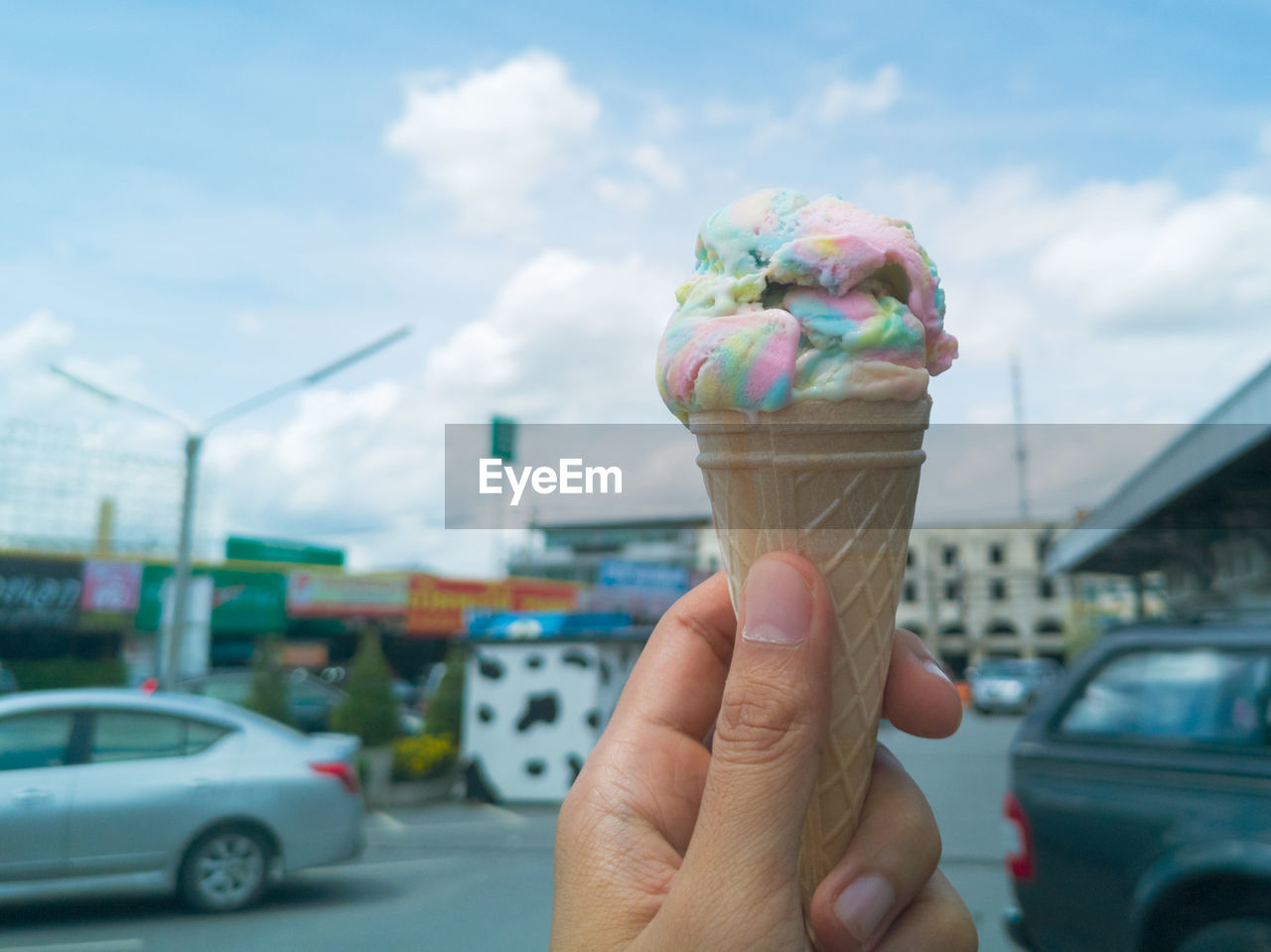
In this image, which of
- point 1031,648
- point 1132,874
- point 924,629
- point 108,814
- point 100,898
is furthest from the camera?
point 1031,648

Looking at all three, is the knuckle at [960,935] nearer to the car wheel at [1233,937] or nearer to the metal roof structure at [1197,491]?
the car wheel at [1233,937]

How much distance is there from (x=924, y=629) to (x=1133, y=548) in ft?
138

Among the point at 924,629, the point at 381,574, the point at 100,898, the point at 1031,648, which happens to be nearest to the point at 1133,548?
the point at 381,574

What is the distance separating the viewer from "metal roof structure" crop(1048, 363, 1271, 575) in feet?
36.7

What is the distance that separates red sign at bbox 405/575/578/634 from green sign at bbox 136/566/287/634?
421 centimetres

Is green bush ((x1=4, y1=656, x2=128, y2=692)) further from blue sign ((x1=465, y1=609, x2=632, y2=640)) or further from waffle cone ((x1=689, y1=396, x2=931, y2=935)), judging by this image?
waffle cone ((x1=689, y1=396, x2=931, y2=935))

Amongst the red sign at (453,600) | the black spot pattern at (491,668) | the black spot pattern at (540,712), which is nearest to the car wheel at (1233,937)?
the black spot pattern at (540,712)

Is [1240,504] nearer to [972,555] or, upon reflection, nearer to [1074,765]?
[1074,765]

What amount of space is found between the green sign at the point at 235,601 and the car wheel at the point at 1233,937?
68.0 ft

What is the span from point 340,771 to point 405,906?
1.12 m

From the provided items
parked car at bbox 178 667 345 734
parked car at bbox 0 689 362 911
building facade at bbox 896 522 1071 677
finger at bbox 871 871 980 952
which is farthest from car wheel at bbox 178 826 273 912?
building facade at bbox 896 522 1071 677

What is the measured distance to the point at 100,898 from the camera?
7.04 meters

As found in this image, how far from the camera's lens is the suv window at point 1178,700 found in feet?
14.3

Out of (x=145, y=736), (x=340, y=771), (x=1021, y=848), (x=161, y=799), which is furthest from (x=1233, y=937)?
(x=145, y=736)
